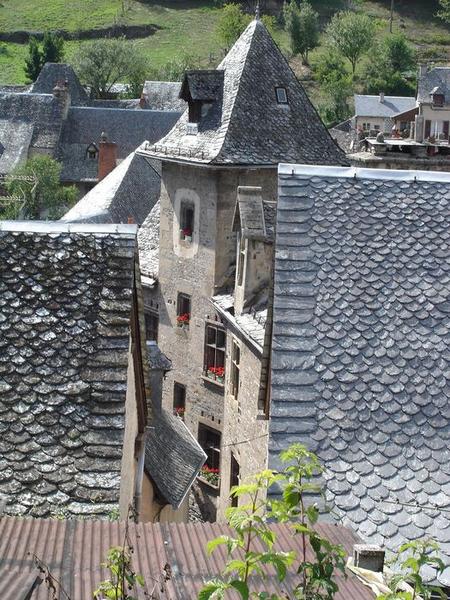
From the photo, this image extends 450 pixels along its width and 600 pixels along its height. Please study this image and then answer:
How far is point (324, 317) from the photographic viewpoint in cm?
880

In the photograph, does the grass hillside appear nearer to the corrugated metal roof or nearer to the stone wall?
the stone wall

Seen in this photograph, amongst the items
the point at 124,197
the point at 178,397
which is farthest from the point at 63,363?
the point at 124,197

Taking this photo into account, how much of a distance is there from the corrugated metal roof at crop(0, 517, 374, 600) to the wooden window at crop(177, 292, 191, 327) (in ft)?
54.7

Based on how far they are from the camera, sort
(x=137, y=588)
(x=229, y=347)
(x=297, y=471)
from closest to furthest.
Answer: (x=297, y=471), (x=137, y=588), (x=229, y=347)

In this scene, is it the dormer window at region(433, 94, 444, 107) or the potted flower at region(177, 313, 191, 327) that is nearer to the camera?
the potted flower at region(177, 313, 191, 327)

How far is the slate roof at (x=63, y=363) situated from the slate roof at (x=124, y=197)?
2153 centimetres

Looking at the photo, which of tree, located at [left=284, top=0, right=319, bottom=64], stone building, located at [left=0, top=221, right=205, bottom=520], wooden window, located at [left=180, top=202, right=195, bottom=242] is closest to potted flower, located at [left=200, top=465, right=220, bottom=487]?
wooden window, located at [left=180, top=202, right=195, bottom=242]

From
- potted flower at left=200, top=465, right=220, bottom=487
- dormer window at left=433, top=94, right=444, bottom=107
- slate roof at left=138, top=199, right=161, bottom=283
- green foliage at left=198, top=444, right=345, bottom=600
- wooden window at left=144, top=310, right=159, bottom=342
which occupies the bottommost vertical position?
potted flower at left=200, top=465, right=220, bottom=487

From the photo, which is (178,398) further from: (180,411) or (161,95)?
(161,95)

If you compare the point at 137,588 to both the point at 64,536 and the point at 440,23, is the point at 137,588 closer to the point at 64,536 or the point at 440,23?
the point at 64,536

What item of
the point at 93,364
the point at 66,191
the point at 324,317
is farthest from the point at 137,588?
the point at 66,191

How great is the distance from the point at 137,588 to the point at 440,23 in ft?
348

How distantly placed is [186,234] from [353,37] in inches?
2945

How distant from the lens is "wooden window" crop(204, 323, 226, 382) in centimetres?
2244
